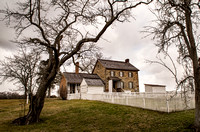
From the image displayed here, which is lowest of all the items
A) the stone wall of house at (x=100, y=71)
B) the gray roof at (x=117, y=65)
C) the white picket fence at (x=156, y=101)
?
the white picket fence at (x=156, y=101)

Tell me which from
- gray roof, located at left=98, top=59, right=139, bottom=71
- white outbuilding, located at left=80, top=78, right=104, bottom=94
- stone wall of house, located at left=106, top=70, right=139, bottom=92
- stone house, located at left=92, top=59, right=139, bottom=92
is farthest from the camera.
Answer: gray roof, located at left=98, top=59, right=139, bottom=71

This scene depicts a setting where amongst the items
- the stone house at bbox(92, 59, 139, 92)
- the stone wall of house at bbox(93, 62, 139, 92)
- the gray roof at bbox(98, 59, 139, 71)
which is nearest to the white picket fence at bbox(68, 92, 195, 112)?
the stone house at bbox(92, 59, 139, 92)

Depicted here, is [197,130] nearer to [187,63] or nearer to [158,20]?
[187,63]

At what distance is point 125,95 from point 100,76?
17.8m

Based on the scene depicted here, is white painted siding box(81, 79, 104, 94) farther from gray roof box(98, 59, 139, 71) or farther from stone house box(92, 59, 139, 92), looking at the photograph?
gray roof box(98, 59, 139, 71)

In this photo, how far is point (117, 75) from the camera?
32.3m

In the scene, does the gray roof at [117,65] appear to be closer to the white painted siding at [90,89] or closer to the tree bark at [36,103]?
the white painted siding at [90,89]

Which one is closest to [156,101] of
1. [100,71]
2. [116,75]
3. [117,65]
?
[116,75]

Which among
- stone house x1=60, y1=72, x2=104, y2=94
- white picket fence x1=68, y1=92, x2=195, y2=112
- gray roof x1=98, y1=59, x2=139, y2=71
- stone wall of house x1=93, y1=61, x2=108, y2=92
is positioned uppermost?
gray roof x1=98, y1=59, x2=139, y2=71

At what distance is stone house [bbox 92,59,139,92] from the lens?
101ft

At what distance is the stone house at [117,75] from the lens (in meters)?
30.9

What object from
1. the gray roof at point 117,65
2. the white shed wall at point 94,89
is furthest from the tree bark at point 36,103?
the gray roof at point 117,65

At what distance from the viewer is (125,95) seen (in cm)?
1502

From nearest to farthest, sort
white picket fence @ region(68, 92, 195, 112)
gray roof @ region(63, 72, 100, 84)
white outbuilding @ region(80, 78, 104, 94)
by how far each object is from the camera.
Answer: white picket fence @ region(68, 92, 195, 112) → white outbuilding @ region(80, 78, 104, 94) → gray roof @ region(63, 72, 100, 84)
